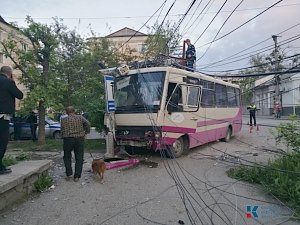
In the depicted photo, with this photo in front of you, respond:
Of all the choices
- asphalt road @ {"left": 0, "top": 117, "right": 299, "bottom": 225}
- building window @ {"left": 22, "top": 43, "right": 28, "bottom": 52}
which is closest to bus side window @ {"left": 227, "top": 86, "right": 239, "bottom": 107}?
asphalt road @ {"left": 0, "top": 117, "right": 299, "bottom": 225}

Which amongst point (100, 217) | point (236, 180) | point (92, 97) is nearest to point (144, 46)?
point (92, 97)

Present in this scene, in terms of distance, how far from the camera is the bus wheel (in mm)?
10305

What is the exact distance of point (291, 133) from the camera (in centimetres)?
782

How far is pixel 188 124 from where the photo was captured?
10.6 metres

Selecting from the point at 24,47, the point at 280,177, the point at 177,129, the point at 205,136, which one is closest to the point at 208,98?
the point at 205,136

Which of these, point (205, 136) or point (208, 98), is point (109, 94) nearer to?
point (208, 98)

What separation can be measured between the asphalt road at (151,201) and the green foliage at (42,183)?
0.16 meters

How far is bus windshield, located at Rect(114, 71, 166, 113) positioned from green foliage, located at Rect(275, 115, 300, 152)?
3.47 m

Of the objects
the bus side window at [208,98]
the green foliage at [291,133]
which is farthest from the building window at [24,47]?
the green foliage at [291,133]

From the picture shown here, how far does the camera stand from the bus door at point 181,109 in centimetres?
977

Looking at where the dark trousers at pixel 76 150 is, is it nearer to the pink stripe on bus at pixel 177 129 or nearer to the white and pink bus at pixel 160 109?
the white and pink bus at pixel 160 109

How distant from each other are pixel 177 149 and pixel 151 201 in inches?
183

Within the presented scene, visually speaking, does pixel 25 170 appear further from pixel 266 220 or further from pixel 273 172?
pixel 273 172

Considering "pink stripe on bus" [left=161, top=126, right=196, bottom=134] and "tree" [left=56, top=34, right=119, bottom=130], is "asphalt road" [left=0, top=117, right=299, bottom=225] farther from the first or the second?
"tree" [left=56, top=34, right=119, bottom=130]
